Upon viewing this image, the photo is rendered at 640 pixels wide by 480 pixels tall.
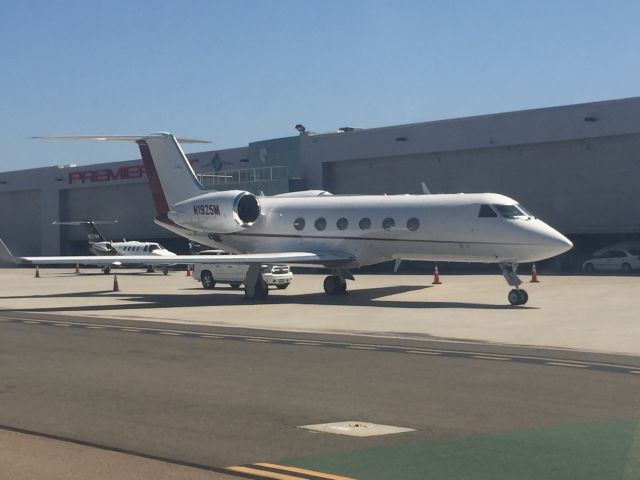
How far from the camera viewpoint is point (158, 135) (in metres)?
34.5

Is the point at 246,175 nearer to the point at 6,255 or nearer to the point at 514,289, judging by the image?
the point at 6,255

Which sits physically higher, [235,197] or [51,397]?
[235,197]

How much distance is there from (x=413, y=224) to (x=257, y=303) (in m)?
5.34

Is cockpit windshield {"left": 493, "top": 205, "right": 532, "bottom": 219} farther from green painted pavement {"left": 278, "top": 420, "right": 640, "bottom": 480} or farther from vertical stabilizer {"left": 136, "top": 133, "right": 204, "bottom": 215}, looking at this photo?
green painted pavement {"left": 278, "top": 420, "right": 640, "bottom": 480}

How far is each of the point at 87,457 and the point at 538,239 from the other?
19675 millimetres

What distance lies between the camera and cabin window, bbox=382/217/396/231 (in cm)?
2967

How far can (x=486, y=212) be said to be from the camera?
27.6 meters

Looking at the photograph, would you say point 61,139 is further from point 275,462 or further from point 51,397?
point 275,462

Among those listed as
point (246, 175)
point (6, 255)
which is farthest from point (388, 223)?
point (246, 175)

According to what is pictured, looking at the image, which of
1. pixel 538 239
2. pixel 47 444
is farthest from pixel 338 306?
pixel 47 444

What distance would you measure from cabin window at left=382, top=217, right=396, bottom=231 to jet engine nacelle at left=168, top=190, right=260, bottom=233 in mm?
5095

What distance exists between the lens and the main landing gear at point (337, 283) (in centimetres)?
3225

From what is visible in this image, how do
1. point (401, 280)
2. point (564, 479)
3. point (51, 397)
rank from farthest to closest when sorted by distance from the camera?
point (401, 280), point (51, 397), point (564, 479)

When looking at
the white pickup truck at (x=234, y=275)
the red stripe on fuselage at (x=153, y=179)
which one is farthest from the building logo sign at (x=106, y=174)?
→ the red stripe on fuselage at (x=153, y=179)
